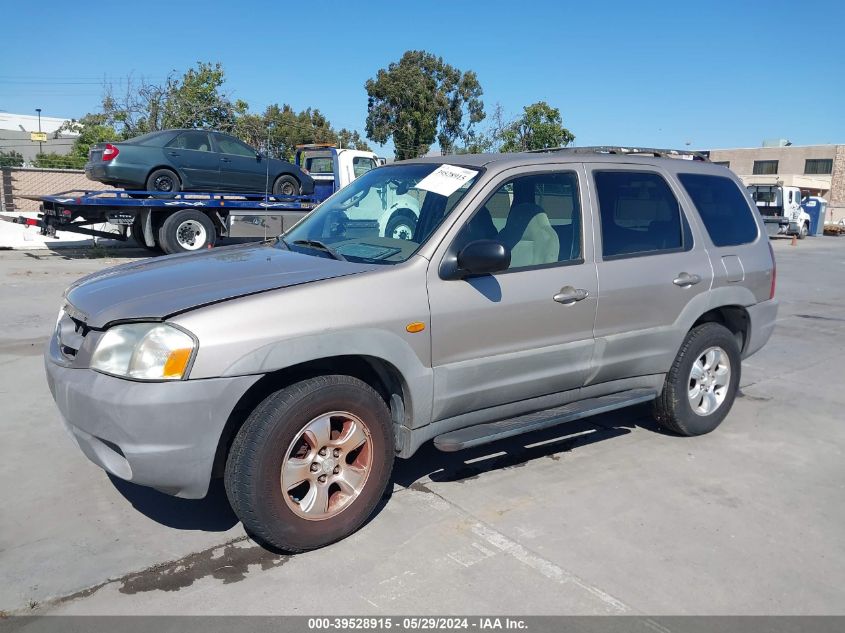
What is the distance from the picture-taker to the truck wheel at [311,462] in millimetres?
3170

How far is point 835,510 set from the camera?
13.6ft

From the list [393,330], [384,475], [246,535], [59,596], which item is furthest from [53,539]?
[393,330]

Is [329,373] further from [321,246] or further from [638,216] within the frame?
[638,216]

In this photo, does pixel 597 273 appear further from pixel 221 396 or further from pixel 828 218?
pixel 828 218

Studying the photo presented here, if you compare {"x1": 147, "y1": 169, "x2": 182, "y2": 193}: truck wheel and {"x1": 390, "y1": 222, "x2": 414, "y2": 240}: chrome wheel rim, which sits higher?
{"x1": 147, "y1": 169, "x2": 182, "y2": 193}: truck wheel

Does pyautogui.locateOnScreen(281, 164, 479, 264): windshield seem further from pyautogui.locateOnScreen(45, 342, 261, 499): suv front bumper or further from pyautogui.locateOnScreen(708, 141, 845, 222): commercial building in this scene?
pyautogui.locateOnScreen(708, 141, 845, 222): commercial building

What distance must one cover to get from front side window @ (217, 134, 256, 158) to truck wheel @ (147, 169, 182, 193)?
1.13 metres

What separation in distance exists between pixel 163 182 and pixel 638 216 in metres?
11.8

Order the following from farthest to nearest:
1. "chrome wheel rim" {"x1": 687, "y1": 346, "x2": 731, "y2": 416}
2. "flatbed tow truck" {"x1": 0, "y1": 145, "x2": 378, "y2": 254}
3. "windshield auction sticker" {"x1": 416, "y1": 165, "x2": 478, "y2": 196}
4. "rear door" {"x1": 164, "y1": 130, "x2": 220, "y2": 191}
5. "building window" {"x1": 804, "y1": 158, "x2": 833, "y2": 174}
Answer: "building window" {"x1": 804, "y1": 158, "x2": 833, "y2": 174}, "rear door" {"x1": 164, "y1": 130, "x2": 220, "y2": 191}, "flatbed tow truck" {"x1": 0, "y1": 145, "x2": 378, "y2": 254}, "chrome wheel rim" {"x1": 687, "y1": 346, "x2": 731, "y2": 416}, "windshield auction sticker" {"x1": 416, "y1": 165, "x2": 478, "y2": 196}

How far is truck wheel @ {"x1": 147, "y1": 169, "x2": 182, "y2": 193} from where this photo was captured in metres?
14.1

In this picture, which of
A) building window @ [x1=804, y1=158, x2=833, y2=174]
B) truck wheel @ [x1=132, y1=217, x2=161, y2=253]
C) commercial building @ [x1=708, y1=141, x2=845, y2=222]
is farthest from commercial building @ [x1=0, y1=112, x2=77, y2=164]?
building window @ [x1=804, y1=158, x2=833, y2=174]

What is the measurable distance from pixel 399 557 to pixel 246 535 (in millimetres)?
801

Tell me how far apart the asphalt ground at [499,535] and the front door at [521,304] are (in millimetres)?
629

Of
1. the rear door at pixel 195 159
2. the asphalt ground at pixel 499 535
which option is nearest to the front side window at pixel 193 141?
the rear door at pixel 195 159
